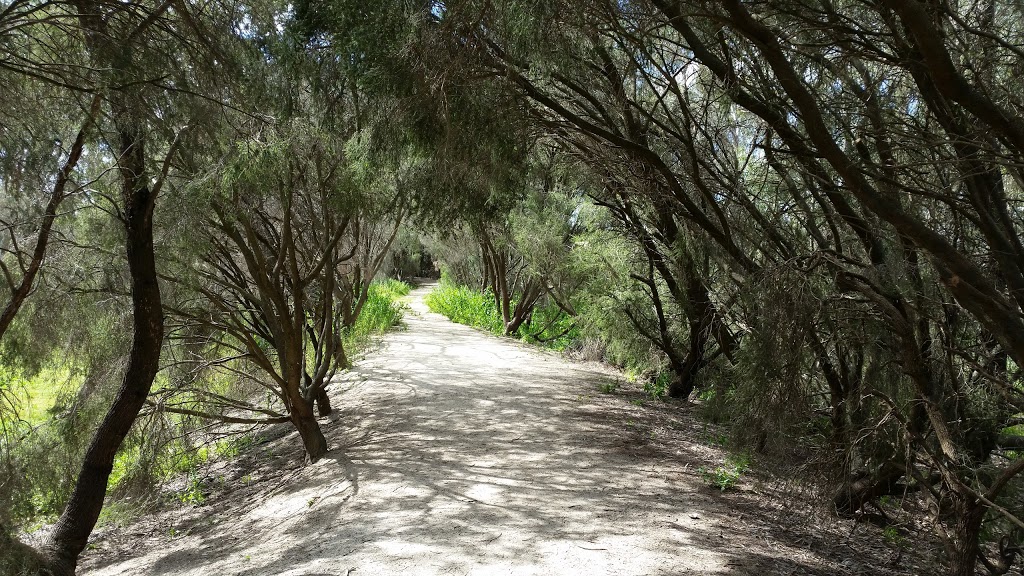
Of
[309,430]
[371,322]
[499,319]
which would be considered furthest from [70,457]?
[499,319]

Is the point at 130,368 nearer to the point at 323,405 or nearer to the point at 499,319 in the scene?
the point at 323,405

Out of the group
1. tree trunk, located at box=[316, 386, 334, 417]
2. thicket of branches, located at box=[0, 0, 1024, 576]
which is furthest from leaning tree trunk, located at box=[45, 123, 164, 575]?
tree trunk, located at box=[316, 386, 334, 417]

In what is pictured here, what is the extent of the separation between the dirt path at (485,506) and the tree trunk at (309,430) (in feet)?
0.68

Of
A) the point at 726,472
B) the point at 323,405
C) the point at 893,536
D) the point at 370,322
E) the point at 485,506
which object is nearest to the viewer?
the point at 893,536

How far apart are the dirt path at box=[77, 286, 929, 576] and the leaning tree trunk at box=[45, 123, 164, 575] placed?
90 cm

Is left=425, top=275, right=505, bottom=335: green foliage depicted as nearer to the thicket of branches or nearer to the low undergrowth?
the low undergrowth

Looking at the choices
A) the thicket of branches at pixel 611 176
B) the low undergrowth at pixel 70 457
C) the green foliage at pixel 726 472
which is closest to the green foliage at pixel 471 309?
the low undergrowth at pixel 70 457

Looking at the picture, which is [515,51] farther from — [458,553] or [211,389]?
[211,389]

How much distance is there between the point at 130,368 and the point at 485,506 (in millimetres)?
3342

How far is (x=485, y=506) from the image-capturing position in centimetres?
577

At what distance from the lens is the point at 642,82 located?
27.1ft

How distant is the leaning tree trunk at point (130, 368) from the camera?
5.68 metres

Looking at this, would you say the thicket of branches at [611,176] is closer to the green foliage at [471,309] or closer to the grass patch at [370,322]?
the grass patch at [370,322]

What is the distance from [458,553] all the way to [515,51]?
3.57 m
